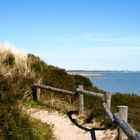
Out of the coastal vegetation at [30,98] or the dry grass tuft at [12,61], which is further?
the dry grass tuft at [12,61]

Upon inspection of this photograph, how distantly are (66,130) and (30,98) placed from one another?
5.11m

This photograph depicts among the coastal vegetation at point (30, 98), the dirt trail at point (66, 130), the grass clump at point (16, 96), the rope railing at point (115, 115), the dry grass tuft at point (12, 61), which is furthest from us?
the dry grass tuft at point (12, 61)

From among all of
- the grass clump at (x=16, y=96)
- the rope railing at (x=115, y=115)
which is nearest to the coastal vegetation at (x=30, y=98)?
the grass clump at (x=16, y=96)

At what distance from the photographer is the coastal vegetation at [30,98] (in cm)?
1072

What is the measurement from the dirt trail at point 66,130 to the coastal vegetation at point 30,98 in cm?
41

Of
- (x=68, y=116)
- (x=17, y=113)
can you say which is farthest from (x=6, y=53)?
(x=17, y=113)

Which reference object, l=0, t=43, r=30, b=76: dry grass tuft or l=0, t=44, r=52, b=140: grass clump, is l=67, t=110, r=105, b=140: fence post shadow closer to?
l=0, t=44, r=52, b=140: grass clump

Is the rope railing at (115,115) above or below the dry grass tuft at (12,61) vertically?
below

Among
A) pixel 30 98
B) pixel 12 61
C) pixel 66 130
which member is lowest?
pixel 66 130

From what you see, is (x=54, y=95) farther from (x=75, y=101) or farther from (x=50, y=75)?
(x=50, y=75)

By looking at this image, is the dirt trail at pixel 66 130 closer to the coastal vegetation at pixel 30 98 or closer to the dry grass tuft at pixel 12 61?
the coastal vegetation at pixel 30 98

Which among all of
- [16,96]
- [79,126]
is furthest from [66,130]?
[16,96]

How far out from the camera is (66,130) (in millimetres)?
12992

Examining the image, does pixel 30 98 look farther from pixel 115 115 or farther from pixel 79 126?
pixel 115 115
